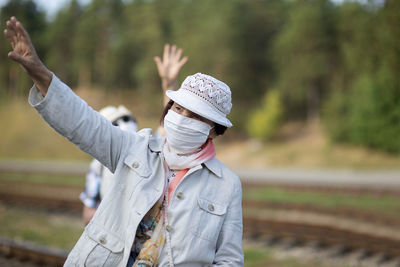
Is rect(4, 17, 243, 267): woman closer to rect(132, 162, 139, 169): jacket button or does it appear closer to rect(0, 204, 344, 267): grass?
A: rect(132, 162, 139, 169): jacket button

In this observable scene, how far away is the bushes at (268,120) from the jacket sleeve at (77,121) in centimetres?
3857

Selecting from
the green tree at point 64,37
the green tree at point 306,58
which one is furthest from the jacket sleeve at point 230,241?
the green tree at point 64,37

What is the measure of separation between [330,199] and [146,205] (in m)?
14.0

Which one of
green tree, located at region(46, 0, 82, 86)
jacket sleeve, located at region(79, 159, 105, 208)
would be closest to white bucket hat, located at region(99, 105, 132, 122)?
jacket sleeve, located at region(79, 159, 105, 208)

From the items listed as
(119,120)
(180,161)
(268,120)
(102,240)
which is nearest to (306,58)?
(268,120)

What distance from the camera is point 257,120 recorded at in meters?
41.2

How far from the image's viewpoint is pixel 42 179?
21.1 meters

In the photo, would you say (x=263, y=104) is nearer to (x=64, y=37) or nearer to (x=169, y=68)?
(x=64, y=37)

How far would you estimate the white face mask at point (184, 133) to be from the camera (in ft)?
8.00

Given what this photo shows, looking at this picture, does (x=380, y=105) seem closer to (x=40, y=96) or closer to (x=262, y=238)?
(x=262, y=238)

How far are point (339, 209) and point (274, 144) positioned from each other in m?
28.8

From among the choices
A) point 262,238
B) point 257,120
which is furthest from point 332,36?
point 262,238

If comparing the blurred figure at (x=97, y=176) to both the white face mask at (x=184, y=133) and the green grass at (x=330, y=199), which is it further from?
the green grass at (x=330, y=199)

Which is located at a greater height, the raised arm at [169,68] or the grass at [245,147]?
the grass at [245,147]
